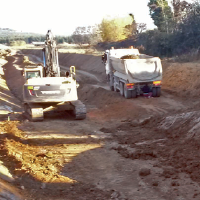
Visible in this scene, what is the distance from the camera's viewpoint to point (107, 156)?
427 inches

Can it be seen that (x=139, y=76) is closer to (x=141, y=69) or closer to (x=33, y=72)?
(x=141, y=69)

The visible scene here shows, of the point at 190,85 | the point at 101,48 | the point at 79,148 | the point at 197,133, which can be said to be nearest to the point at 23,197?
the point at 79,148

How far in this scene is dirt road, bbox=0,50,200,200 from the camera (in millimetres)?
8016

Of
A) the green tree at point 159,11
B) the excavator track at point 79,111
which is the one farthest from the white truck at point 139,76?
the green tree at point 159,11

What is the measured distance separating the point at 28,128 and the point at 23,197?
7.99m

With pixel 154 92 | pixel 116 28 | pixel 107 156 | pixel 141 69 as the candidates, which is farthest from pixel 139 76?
pixel 116 28

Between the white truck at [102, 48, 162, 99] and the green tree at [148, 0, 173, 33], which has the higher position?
the green tree at [148, 0, 173, 33]

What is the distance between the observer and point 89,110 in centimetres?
2044

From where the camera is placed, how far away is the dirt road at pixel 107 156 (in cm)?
802

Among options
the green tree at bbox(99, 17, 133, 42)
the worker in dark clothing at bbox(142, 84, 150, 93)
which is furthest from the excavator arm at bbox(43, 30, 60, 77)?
the green tree at bbox(99, 17, 133, 42)

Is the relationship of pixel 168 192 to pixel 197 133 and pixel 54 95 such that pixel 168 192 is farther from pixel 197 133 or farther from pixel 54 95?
pixel 54 95

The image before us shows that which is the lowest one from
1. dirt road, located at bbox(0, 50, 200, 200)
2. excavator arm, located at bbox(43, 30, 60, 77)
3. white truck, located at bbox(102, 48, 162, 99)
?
dirt road, located at bbox(0, 50, 200, 200)

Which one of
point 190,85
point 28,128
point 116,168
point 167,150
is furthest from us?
point 190,85

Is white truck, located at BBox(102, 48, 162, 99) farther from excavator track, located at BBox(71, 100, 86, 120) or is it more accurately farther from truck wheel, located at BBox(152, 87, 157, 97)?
excavator track, located at BBox(71, 100, 86, 120)
